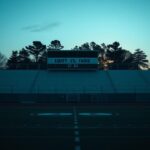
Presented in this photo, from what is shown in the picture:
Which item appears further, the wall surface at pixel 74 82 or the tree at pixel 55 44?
the tree at pixel 55 44

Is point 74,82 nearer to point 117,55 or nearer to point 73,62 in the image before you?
point 73,62

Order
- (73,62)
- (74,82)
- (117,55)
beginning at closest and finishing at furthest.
→ 1. (74,82)
2. (73,62)
3. (117,55)

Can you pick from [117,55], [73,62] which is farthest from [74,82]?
[117,55]

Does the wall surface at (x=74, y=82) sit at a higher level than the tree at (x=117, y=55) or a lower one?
lower

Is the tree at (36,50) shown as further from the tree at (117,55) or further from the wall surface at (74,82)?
the wall surface at (74,82)

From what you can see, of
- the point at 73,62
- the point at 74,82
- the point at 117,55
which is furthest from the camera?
the point at 117,55

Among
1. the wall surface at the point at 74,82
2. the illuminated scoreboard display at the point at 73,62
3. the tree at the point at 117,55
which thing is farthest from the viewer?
the tree at the point at 117,55

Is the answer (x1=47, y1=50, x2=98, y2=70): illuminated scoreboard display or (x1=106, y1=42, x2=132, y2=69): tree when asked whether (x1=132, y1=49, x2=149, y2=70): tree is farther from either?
(x1=47, y1=50, x2=98, y2=70): illuminated scoreboard display

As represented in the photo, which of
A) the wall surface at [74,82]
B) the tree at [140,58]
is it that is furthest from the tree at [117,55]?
the wall surface at [74,82]

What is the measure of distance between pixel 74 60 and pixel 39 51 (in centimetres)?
2992

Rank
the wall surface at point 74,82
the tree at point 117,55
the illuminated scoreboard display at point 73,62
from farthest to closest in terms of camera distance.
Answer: the tree at point 117,55
the illuminated scoreboard display at point 73,62
the wall surface at point 74,82
